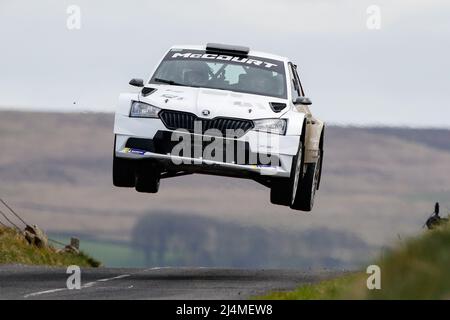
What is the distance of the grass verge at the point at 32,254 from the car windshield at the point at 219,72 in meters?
11.9

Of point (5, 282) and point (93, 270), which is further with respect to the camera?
point (93, 270)

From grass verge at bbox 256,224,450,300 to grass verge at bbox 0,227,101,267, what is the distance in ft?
53.9

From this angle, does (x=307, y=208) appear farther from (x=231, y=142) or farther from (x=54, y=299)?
(x=54, y=299)

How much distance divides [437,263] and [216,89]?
6.07 meters

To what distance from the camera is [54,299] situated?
44.1 feet

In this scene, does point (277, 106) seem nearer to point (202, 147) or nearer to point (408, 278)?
point (202, 147)

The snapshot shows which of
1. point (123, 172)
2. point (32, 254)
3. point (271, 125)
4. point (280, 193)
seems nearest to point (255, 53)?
point (271, 125)

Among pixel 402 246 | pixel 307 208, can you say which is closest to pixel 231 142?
pixel 307 208

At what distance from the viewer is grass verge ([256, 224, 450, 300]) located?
11555mm

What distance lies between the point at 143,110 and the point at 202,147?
3.27ft

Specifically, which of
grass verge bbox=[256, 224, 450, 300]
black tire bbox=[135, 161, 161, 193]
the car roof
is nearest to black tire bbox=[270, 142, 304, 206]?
black tire bbox=[135, 161, 161, 193]

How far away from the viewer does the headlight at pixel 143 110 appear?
16.9 metres

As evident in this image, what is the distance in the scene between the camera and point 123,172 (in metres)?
17.4

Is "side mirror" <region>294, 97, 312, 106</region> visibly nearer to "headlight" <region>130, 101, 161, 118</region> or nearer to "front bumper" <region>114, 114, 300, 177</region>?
"front bumper" <region>114, 114, 300, 177</region>
